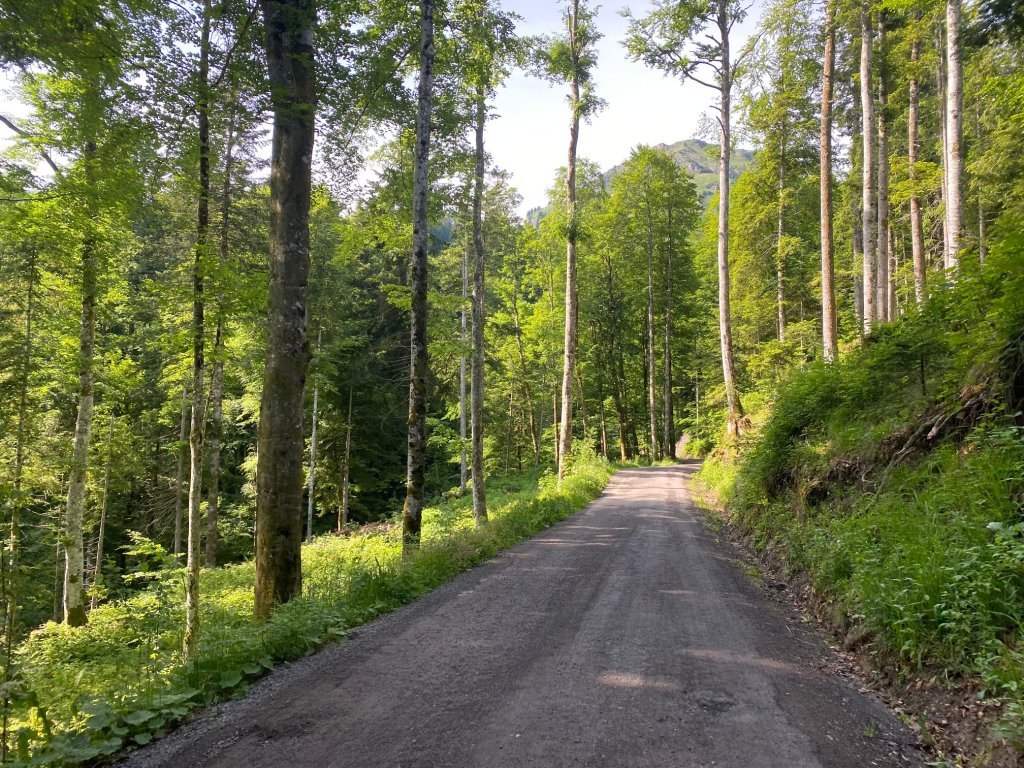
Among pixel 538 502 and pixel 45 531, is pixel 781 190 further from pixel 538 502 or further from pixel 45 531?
pixel 45 531

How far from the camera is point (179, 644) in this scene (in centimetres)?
786

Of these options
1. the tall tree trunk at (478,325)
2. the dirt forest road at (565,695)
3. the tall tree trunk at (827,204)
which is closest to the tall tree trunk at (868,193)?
the tall tree trunk at (827,204)

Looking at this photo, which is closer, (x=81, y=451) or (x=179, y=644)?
(x=179, y=644)

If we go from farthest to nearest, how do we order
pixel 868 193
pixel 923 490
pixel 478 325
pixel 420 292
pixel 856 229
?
pixel 856 229, pixel 478 325, pixel 868 193, pixel 420 292, pixel 923 490

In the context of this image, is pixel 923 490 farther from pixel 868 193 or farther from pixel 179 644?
pixel 868 193

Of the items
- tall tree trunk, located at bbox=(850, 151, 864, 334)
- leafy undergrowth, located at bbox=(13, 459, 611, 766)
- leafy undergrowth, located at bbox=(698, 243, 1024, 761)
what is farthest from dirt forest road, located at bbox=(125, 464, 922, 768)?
tall tree trunk, located at bbox=(850, 151, 864, 334)

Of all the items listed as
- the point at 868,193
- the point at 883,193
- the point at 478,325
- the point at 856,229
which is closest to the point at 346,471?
the point at 478,325

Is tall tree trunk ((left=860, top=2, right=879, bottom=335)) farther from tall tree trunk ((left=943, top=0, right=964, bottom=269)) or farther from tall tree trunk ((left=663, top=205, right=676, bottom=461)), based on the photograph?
tall tree trunk ((left=663, top=205, right=676, bottom=461))

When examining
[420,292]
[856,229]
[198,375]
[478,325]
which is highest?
[856,229]

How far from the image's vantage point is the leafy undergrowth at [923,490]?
3.51 meters

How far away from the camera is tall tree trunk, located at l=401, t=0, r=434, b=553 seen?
29.5ft

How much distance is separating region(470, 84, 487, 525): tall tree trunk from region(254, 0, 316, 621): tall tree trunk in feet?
22.7

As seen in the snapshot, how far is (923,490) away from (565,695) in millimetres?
4611

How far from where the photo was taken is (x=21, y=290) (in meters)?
12.9
